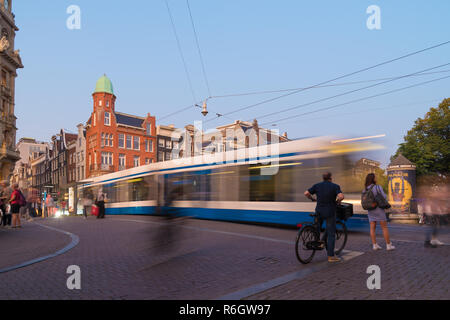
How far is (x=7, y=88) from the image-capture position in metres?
36.1

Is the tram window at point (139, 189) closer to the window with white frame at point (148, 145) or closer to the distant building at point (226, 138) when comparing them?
the distant building at point (226, 138)

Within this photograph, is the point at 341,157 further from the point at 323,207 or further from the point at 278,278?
the point at 278,278

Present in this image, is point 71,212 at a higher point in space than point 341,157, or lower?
lower

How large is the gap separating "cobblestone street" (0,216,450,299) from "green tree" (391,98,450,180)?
32.3 m

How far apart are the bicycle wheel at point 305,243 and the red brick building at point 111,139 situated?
44.9 meters

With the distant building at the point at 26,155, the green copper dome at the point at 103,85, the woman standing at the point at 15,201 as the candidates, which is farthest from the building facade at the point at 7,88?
the distant building at the point at 26,155

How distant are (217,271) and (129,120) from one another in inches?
1966

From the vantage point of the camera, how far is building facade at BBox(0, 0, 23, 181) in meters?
35.2

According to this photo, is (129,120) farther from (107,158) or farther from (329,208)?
(329,208)

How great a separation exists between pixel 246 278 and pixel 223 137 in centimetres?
4685

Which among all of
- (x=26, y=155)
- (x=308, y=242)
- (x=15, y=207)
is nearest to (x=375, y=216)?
(x=308, y=242)

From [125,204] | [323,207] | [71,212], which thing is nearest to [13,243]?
[323,207]

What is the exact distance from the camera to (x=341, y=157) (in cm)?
1119

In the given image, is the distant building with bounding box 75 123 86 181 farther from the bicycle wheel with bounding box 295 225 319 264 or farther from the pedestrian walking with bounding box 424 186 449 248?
the bicycle wheel with bounding box 295 225 319 264
